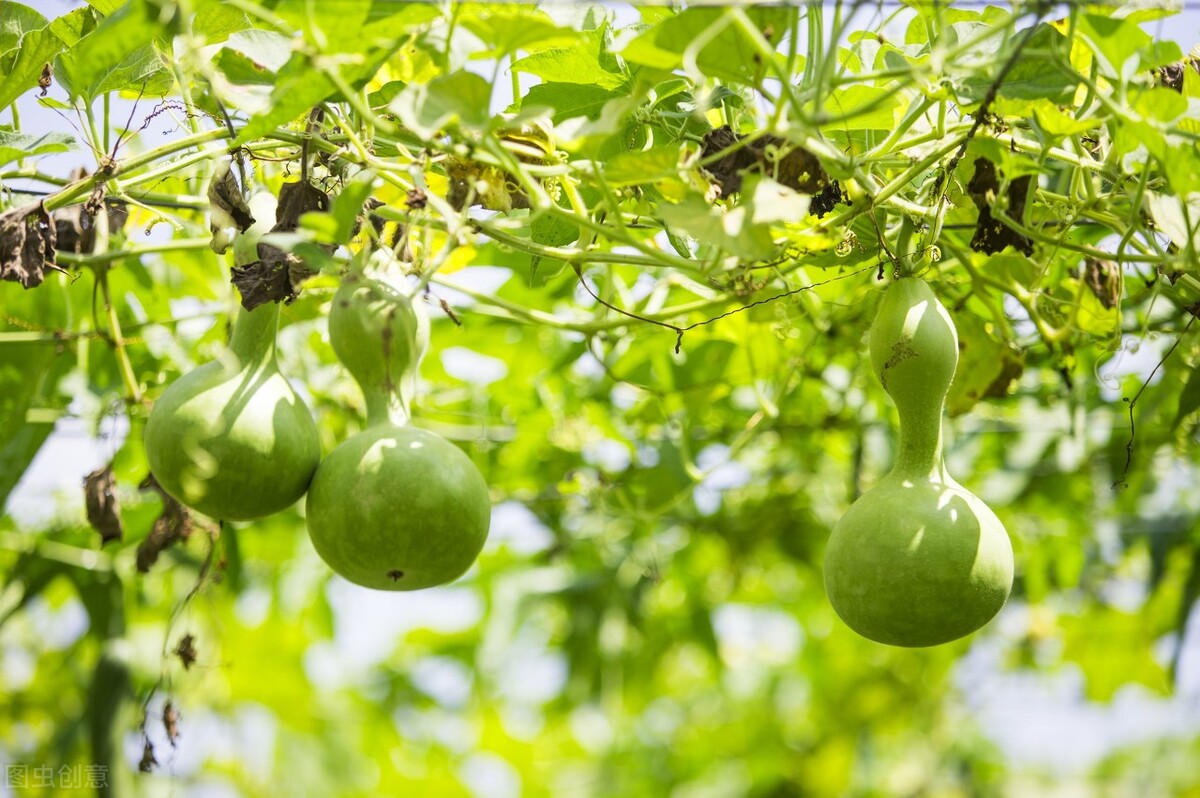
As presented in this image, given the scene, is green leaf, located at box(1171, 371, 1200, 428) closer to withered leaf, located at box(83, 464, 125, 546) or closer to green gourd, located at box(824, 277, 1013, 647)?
green gourd, located at box(824, 277, 1013, 647)

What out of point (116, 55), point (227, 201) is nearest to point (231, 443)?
point (227, 201)

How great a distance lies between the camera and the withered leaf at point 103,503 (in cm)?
148

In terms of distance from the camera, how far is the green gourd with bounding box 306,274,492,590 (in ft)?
3.54

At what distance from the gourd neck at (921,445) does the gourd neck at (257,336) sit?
66cm

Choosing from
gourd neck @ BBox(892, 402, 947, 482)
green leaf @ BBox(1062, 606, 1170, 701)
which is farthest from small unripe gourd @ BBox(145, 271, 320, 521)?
green leaf @ BBox(1062, 606, 1170, 701)

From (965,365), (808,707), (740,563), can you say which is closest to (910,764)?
(808,707)

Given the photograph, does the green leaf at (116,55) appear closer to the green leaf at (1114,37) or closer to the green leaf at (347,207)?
the green leaf at (347,207)

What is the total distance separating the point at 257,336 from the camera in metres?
1.22

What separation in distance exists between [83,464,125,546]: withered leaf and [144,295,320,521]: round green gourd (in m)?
0.39

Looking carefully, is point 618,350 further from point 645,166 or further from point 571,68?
point 645,166

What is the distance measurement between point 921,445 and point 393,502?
522mm

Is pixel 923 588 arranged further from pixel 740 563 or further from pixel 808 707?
pixel 808 707

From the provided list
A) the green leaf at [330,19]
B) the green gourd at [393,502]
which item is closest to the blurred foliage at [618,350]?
the green leaf at [330,19]

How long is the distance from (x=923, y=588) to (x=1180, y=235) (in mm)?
418
